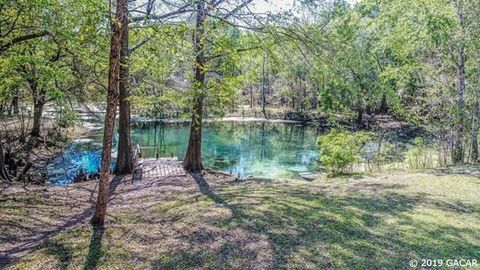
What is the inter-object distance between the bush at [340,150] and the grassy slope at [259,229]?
138 inches

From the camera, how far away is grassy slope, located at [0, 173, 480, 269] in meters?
4.39

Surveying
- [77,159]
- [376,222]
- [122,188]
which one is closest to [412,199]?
[376,222]

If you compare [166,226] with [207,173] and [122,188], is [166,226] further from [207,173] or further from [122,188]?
[207,173]

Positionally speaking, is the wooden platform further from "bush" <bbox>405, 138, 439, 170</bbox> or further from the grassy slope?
"bush" <bbox>405, 138, 439, 170</bbox>

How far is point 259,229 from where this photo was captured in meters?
5.22

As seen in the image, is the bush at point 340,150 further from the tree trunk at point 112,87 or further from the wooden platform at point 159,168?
the tree trunk at point 112,87

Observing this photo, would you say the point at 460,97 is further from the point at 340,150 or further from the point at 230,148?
the point at 230,148

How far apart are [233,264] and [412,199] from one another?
4.35 m

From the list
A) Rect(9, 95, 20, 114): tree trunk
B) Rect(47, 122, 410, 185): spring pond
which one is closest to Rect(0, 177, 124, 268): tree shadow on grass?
Rect(47, 122, 410, 185): spring pond

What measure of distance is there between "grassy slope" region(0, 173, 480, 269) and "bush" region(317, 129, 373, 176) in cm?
352

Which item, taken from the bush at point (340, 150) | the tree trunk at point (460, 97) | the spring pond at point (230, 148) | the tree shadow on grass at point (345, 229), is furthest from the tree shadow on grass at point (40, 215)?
the tree trunk at point (460, 97)

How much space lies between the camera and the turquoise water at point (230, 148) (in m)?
17.5

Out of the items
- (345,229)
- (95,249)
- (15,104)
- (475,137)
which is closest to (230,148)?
(15,104)

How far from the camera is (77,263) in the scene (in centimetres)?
442
